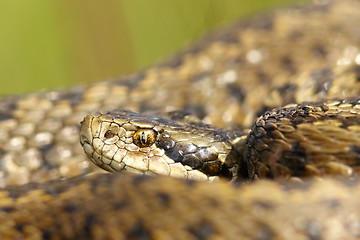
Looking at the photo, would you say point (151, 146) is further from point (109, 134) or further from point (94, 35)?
point (94, 35)

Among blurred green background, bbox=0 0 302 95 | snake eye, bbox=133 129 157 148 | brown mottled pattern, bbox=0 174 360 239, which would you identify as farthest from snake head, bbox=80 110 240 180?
blurred green background, bbox=0 0 302 95

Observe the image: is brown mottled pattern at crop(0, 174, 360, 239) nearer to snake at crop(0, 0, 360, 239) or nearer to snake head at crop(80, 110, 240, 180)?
snake at crop(0, 0, 360, 239)

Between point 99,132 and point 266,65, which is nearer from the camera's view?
point 99,132

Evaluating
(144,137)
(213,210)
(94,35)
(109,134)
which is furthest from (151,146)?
(94,35)

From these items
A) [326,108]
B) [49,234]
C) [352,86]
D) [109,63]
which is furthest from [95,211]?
[109,63]

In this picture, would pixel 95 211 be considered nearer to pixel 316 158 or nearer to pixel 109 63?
pixel 316 158

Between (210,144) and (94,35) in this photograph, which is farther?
(94,35)
